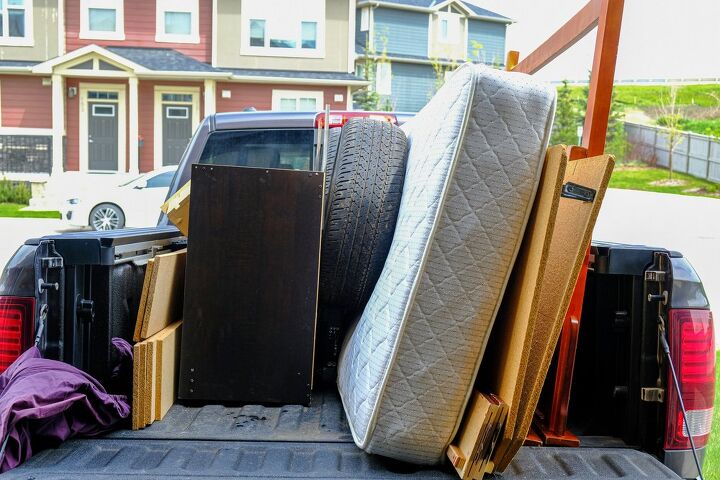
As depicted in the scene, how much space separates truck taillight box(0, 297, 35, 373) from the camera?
7.45 ft

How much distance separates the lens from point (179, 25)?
24.2 metres

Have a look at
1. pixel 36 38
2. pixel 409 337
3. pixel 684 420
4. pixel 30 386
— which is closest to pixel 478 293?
pixel 409 337

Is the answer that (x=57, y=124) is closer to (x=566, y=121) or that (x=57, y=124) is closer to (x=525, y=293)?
(x=566, y=121)

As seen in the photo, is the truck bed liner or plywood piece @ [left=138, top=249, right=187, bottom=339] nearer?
the truck bed liner

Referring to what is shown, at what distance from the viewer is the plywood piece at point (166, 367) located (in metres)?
2.33

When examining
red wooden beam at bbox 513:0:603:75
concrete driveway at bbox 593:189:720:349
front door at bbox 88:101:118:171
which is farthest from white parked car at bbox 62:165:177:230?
red wooden beam at bbox 513:0:603:75

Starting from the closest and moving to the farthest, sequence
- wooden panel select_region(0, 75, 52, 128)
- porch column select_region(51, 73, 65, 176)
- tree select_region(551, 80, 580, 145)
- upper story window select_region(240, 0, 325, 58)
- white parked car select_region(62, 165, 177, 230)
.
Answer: white parked car select_region(62, 165, 177, 230)
porch column select_region(51, 73, 65, 176)
wooden panel select_region(0, 75, 52, 128)
upper story window select_region(240, 0, 325, 58)
tree select_region(551, 80, 580, 145)

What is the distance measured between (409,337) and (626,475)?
67cm

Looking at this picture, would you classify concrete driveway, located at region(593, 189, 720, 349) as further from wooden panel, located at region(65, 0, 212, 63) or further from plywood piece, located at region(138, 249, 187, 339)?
wooden panel, located at region(65, 0, 212, 63)

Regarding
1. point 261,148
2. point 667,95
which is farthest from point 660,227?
point 667,95

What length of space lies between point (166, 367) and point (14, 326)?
1.48 ft

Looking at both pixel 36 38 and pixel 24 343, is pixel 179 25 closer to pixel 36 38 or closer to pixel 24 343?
pixel 36 38

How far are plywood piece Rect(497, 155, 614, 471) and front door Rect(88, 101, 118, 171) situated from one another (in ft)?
74.9

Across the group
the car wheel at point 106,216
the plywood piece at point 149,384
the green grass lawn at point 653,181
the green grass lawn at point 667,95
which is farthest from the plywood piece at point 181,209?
the green grass lawn at point 667,95
